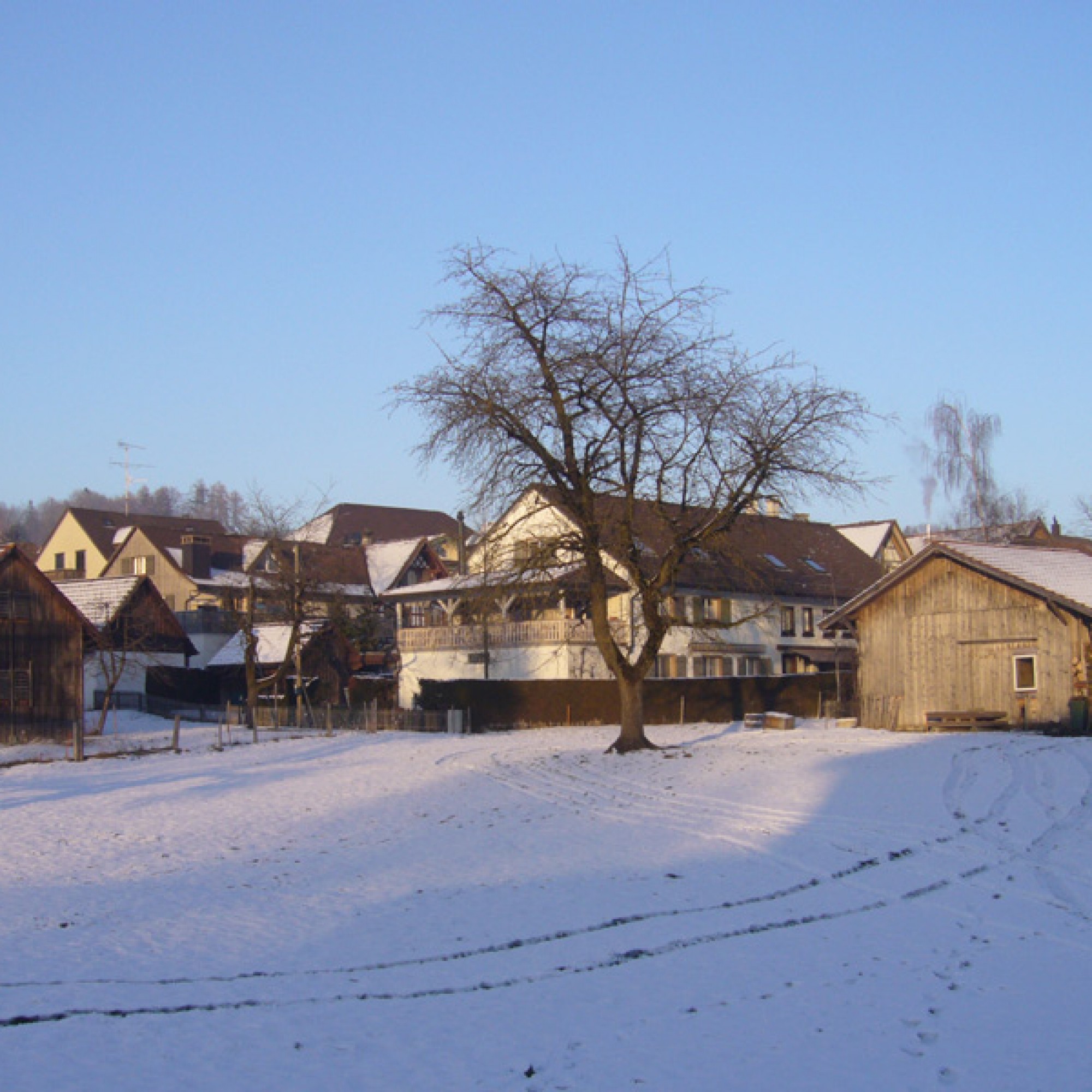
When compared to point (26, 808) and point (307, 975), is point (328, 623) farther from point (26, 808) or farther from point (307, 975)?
point (307, 975)

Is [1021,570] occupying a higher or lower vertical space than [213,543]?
lower

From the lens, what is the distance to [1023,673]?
37938mm

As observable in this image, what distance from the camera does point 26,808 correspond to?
2628cm

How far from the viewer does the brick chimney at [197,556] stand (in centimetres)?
7344

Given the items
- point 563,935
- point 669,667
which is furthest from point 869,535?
point 563,935

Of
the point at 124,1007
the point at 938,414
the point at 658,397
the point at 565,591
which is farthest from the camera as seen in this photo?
the point at 938,414

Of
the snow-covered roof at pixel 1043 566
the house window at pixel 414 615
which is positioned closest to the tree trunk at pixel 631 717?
the snow-covered roof at pixel 1043 566

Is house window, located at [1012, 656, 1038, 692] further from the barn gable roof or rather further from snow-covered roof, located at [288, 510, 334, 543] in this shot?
snow-covered roof, located at [288, 510, 334, 543]

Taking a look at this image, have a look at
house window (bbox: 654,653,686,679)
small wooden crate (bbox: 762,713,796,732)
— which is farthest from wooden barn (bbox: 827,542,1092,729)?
house window (bbox: 654,653,686,679)

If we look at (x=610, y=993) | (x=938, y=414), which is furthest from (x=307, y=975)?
(x=938, y=414)

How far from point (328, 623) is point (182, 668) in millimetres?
8782

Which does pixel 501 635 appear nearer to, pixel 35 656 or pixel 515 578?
pixel 35 656

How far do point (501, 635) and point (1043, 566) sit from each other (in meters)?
23.2

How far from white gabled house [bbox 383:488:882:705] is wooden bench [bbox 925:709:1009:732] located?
8012 millimetres
